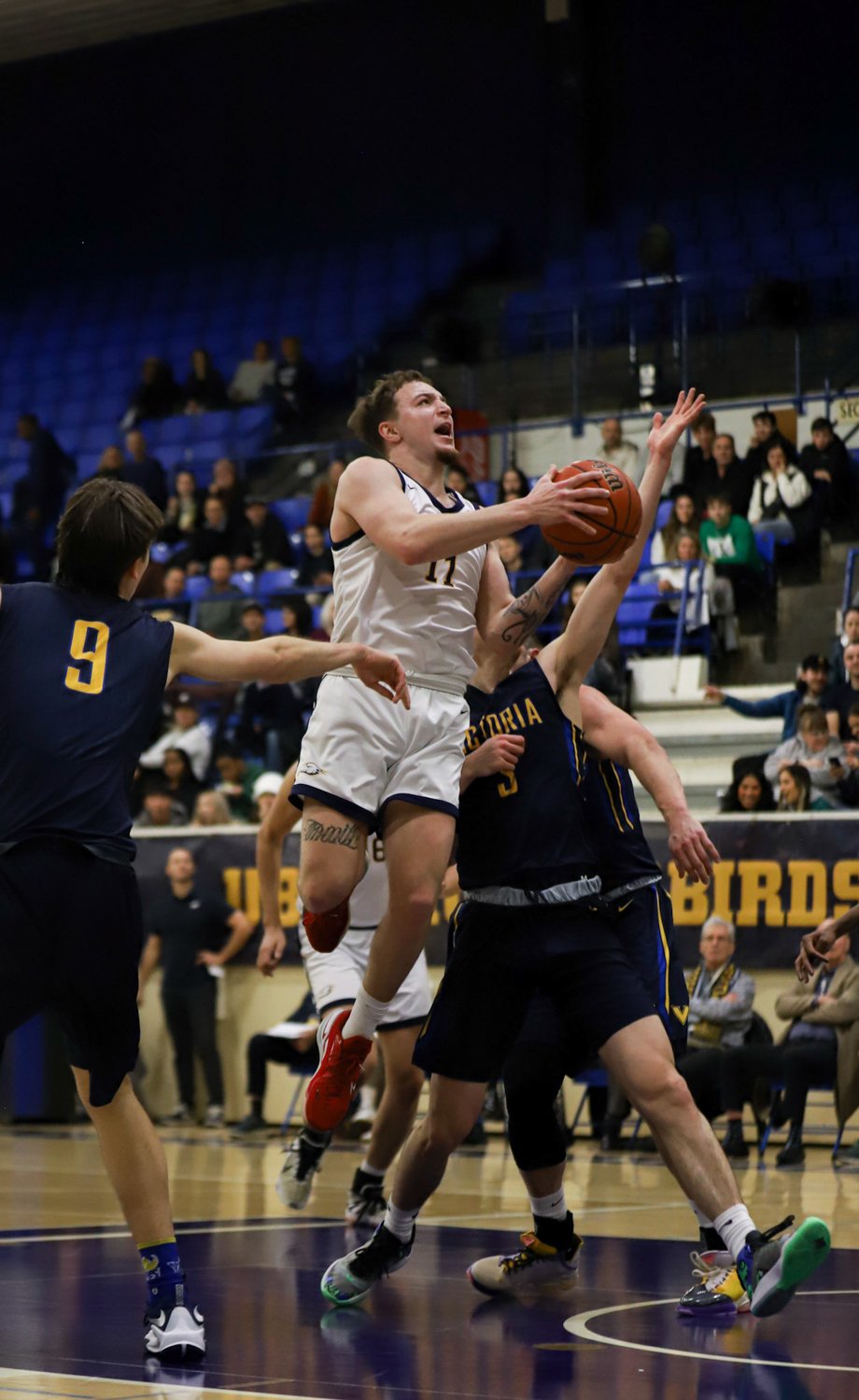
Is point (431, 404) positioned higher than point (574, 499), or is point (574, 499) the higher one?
point (431, 404)

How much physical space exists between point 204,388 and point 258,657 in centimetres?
Answer: 1665

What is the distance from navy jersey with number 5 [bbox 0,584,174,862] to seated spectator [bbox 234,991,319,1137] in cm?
745

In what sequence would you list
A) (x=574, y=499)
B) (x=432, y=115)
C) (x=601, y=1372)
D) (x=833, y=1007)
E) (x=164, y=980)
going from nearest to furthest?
(x=601, y=1372), (x=574, y=499), (x=833, y=1007), (x=164, y=980), (x=432, y=115)

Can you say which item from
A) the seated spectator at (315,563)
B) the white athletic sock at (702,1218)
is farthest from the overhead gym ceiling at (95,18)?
the white athletic sock at (702,1218)

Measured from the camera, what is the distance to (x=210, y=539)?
57.3 ft

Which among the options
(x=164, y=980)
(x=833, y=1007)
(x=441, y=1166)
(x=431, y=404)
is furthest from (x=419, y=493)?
(x=164, y=980)

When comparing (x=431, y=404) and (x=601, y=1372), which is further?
(x=431, y=404)

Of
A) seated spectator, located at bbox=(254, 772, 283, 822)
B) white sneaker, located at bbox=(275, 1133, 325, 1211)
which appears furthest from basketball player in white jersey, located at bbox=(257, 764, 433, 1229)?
seated spectator, located at bbox=(254, 772, 283, 822)

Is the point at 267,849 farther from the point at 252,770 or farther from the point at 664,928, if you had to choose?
the point at 252,770

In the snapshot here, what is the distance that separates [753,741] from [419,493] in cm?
838

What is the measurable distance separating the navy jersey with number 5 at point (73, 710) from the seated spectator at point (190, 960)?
8655mm

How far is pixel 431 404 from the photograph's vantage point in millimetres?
5852

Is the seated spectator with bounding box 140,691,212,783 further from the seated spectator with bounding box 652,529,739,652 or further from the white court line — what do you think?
the white court line

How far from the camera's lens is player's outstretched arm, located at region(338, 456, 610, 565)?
200 inches
